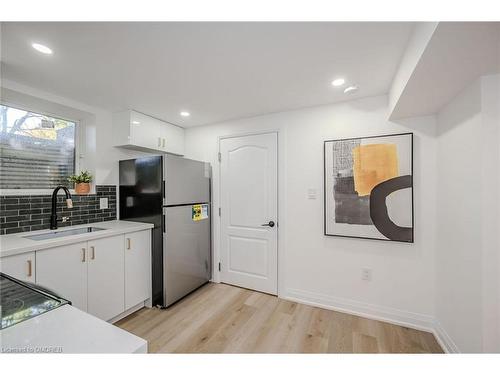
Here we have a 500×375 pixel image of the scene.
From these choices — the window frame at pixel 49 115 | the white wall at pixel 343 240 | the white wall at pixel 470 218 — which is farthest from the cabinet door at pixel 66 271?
the white wall at pixel 470 218

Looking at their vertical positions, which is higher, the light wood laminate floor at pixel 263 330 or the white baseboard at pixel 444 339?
the white baseboard at pixel 444 339

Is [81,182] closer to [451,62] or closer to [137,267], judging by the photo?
[137,267]

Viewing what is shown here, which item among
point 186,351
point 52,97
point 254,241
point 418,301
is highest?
point 52,97

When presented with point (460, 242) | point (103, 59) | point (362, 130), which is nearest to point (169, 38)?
point (103, 59)

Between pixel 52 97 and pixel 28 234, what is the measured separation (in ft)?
4.22

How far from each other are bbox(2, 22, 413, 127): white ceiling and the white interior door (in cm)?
65

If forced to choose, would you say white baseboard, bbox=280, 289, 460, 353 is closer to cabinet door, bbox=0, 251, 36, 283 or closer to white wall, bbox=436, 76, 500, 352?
white wall, bbox=436, 76, 500, 352

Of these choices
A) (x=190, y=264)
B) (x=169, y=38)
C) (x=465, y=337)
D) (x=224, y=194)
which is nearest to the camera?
(x=169, y=38)

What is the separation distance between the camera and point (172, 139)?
9.80ft

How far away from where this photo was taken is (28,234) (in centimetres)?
185

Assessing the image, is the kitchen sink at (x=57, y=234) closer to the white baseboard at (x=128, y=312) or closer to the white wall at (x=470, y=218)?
the white baseboard at (x=128, y=312)

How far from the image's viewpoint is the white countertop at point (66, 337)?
579mm

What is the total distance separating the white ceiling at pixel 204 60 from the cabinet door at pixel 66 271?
138cm
